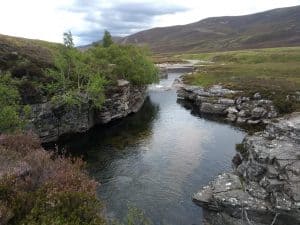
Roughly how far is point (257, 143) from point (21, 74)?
50410 millimetres

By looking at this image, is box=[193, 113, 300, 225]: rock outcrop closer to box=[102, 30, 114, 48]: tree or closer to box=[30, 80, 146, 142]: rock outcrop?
box=[30, 80, 146, 142]: rock outcrop

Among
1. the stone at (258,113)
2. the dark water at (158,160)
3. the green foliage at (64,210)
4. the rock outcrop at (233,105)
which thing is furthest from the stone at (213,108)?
the green foliage at (64,210)

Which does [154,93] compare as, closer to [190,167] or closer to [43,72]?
[43,72]

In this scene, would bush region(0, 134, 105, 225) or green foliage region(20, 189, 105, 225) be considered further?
bush region(0, 134, 105, 225)

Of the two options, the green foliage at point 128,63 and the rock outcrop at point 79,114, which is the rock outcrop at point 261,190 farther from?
the green foliage at point 128,63

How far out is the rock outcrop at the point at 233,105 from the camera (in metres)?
87.8

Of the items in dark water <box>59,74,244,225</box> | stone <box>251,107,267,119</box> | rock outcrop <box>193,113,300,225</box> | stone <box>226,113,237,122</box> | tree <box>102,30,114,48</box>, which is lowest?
stone <box>226,113,237,122</box>

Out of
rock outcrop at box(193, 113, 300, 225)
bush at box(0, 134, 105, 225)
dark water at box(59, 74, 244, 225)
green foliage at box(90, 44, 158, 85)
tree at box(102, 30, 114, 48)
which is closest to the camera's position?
bush at box(0, 134, 105, 225)

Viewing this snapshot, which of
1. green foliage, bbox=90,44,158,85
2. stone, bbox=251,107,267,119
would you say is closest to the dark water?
stone, bbox=251,107,267,119

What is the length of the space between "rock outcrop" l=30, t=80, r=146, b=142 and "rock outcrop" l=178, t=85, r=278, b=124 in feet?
65.6

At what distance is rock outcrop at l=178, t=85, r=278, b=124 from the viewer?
8781 centimetres

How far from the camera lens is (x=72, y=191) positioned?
24.5 m

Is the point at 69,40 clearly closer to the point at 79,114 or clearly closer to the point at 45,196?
the point at 79,114

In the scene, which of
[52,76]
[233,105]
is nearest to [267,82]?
[233,105]
